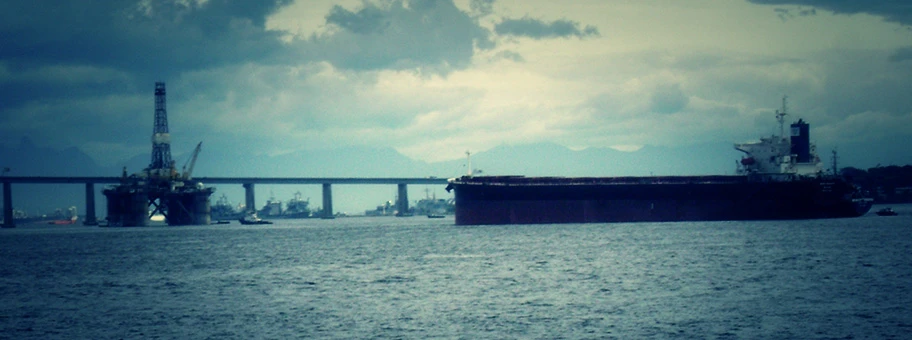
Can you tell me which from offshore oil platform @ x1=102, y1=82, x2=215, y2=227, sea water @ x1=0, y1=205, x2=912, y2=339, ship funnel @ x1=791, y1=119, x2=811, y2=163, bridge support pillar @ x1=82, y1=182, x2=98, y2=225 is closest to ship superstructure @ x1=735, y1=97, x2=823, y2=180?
ship funnel @ x1=791, y1=119, x2=811, y2=163

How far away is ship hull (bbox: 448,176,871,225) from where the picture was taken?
8688 centimetres

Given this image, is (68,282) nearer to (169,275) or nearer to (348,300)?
(169,275)

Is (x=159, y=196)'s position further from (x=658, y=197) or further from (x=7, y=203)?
(x=658, y=197)

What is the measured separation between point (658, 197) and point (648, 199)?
3.07ft

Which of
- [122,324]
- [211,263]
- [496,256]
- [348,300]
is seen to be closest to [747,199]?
[496,256]

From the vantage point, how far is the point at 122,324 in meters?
32.3

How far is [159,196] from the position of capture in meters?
155

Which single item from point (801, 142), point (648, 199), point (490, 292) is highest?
point (801, 142)

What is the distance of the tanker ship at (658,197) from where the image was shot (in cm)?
8694

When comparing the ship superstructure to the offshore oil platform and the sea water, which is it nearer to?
the sea water

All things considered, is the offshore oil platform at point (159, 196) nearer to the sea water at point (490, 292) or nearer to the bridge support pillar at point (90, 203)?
the bridge support pillar at point (90, 203)

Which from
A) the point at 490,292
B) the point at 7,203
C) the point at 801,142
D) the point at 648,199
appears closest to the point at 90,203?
the point at 7,203

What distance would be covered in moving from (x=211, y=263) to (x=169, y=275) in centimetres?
816

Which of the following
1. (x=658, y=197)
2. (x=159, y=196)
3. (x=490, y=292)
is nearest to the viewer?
(x=490, y=292)
